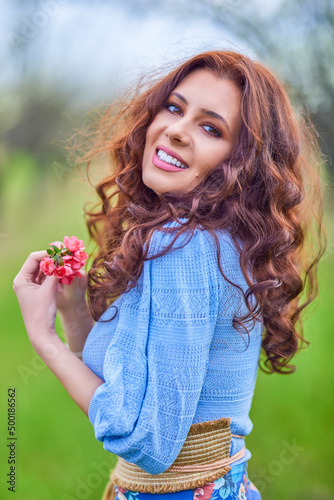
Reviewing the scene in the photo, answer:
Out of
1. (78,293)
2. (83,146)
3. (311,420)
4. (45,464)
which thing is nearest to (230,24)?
(83,146)

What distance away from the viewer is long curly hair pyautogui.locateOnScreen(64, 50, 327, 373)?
1.29 metres

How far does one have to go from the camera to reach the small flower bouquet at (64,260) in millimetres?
1341

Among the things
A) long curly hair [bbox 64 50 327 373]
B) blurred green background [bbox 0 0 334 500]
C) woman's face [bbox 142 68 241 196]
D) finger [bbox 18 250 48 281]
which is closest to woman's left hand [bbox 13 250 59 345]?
finger [bbox 18 250 48 281]

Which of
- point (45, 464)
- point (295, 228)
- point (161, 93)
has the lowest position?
point (45, 464)

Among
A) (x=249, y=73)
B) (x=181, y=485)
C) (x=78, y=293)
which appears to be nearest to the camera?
(x=181, y=485)

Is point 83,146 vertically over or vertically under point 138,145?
Result: under

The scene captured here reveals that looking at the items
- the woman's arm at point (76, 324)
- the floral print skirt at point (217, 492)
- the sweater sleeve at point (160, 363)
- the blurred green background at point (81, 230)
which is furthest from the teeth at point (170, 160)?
the blurred green background at point (81, 230)

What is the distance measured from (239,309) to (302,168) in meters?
0.65

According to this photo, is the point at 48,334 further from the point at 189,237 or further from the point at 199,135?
the point at 199,135

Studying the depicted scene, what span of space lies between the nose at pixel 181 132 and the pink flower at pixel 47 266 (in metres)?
0.47

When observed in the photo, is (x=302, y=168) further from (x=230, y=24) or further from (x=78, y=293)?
(x=230, y=24)

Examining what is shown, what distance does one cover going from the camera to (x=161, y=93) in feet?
4.96

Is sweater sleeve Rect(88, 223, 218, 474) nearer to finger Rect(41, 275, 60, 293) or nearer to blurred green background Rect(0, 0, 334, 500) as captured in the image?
finger Rect(41, 275, 60, 293)

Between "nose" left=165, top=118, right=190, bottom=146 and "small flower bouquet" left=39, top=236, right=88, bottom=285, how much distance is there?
39 centimetres
